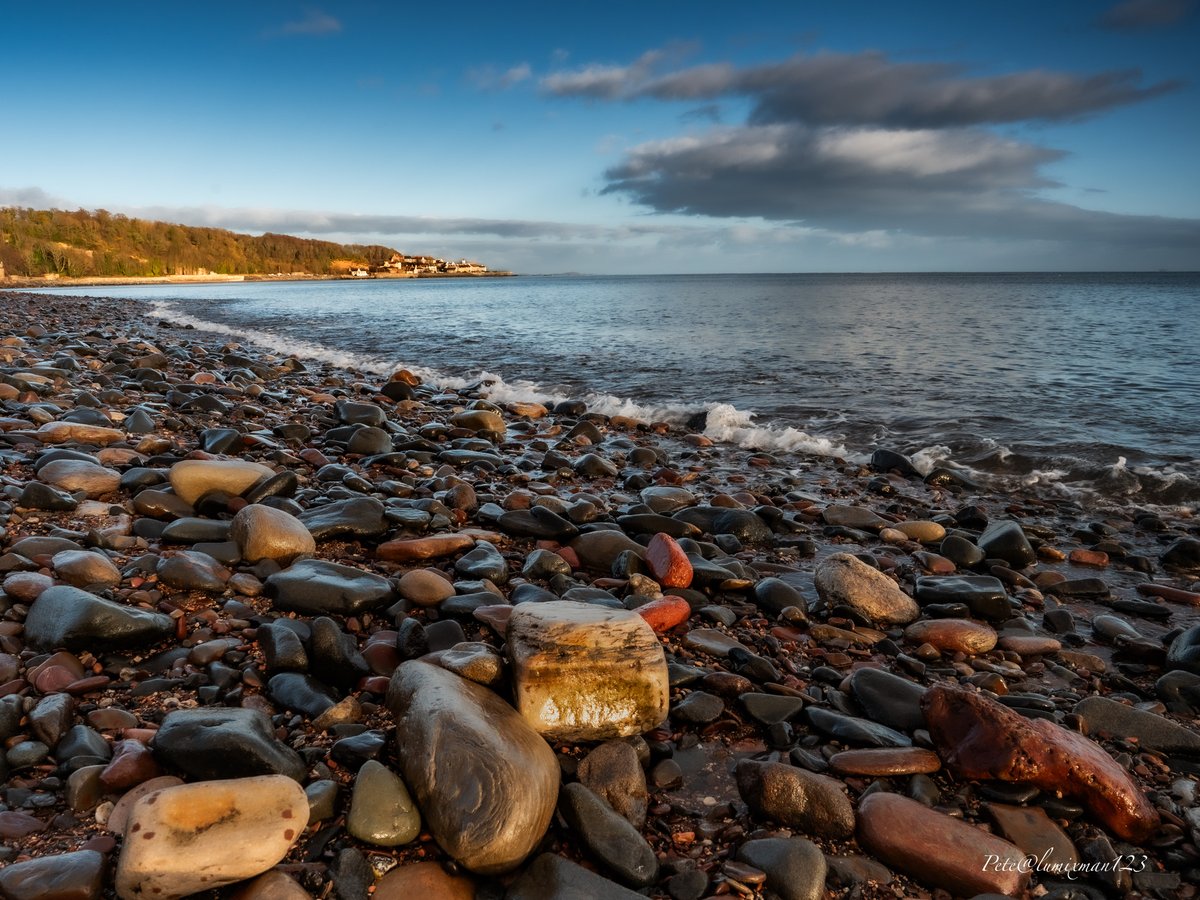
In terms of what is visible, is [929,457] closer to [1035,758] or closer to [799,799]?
[1035,758]

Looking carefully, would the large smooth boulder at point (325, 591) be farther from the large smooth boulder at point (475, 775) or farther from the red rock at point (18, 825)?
the red rock at point (18, 825)

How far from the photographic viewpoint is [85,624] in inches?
109

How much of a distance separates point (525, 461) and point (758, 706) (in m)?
4.84

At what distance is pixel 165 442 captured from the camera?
5906 millimetres

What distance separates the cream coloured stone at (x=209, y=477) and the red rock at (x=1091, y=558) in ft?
21.2

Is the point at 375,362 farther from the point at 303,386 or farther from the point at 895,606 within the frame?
the point at 895,606

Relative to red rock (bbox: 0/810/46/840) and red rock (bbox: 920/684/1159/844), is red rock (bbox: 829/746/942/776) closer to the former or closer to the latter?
red rock (bbox: 920/684/1159/844)

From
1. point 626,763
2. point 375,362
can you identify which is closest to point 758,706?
point 626,763

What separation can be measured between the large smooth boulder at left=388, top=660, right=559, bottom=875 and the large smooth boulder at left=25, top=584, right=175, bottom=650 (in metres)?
1.39

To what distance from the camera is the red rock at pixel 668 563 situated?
413 cm

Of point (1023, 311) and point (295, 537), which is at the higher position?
point (1023, 311)

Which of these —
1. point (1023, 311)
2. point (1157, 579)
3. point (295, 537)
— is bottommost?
point (1157, 579)

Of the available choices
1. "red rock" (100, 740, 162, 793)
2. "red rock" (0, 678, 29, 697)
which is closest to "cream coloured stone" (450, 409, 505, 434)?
"red rock" (0, 678, 29, 697)

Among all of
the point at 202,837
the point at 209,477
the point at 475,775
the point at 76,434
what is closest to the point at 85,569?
the point at 209,477
